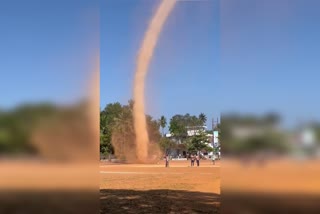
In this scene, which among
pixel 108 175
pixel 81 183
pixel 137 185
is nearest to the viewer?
pixel 81 183

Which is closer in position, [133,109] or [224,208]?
[224,208]

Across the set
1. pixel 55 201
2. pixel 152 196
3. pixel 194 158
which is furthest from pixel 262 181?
pixel 194 158

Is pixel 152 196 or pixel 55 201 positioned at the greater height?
pixel 55 201

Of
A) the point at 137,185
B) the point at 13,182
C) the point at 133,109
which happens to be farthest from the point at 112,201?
the point at 13,182

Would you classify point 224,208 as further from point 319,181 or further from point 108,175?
point 108,175

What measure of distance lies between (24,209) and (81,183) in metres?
0.73

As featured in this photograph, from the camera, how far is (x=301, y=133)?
350 cm

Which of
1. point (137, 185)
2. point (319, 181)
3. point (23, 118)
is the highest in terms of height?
point (23, 118)

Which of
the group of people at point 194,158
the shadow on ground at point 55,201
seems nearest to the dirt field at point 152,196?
the shadow on ground at point 55,201

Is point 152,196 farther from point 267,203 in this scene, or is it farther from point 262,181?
point 262,181

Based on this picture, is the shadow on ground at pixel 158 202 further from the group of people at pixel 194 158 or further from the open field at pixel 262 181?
the group of people at pixel 194 158

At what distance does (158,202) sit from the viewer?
19.7ft

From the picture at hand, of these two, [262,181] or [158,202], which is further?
[158,202]

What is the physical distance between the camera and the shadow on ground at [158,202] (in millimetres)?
5410
